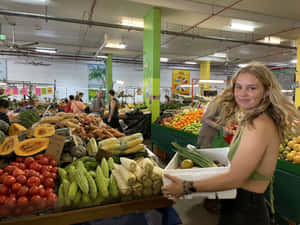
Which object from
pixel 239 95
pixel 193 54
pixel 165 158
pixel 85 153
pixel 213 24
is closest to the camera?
pixel 239 95

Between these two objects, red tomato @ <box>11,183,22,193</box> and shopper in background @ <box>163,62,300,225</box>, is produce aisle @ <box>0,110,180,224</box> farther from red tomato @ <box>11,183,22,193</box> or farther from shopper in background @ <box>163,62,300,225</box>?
shopper in background @ <box>163,62,300,225</box>

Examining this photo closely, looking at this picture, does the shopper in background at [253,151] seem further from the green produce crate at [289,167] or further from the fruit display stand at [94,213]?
the green produce crate at [289,167]

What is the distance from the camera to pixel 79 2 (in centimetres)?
654

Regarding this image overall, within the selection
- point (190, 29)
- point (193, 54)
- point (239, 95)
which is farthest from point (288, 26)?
point (239, 95)

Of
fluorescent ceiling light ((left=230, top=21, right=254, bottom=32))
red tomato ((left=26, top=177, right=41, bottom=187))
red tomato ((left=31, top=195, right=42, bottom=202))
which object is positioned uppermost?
fluorescent ceiling light ((left=230, top=21, right=254, bottom=32))

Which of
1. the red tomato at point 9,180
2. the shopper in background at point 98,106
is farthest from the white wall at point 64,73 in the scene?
the red tomato at point 9,180

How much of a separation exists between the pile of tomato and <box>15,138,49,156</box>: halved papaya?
104 mm

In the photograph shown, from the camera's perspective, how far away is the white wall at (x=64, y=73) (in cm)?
1516

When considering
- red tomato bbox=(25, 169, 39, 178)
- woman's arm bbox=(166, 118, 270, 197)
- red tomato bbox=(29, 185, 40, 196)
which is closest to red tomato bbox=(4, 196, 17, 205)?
red tomato bbox=(29, 185, 40, 196)

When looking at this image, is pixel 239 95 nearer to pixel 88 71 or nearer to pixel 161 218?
pixel 161 218

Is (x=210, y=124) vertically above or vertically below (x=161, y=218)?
above

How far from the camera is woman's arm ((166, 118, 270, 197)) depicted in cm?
106

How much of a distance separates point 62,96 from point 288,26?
569 inches

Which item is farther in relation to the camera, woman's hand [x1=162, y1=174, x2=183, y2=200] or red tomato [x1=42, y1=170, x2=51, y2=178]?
red tomato [x1=42, y1=170, x2=51, y2=178]
